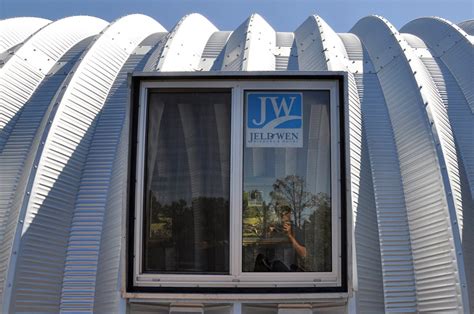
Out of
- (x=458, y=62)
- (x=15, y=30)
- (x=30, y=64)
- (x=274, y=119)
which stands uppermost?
(x=15, y=30)

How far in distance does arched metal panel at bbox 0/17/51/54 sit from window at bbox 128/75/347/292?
6.87 metres

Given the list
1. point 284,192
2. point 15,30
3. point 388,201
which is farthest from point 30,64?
point 388,201

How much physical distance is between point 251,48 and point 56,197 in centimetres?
506

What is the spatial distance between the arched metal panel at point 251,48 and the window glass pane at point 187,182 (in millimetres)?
3019

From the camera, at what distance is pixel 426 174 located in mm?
6980

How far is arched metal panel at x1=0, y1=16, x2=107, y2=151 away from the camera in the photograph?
834 cm

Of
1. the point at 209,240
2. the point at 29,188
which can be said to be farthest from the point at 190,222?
the point at 29,188

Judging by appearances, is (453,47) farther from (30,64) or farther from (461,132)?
(30,64)

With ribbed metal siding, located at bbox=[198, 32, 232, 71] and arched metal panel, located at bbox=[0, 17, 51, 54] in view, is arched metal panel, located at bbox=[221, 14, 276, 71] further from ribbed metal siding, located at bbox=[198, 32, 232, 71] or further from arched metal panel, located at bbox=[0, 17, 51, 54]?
arched metal panel, located at bbox=[0, 17, 51, 54]

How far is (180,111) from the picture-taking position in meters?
5.25

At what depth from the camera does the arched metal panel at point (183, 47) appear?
8422 mm

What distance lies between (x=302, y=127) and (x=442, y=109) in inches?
179

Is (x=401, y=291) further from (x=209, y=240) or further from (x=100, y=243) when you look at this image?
(x=100, y=243)

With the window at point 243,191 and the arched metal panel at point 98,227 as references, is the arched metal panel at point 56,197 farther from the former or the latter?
the window at point 243,191
